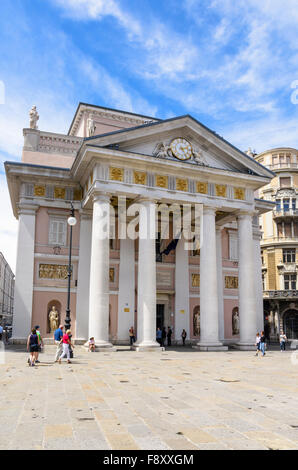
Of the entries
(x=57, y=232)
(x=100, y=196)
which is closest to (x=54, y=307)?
(x=57, y=232)

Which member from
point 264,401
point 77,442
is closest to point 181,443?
point 77,442

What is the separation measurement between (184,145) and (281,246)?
87.7ft

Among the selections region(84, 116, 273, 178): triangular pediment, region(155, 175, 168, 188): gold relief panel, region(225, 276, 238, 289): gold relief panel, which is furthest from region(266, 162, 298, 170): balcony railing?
region(155, 175, 168, 188): gold relief panel

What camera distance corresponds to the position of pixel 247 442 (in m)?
5.84

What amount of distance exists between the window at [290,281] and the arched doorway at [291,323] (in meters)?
3.16

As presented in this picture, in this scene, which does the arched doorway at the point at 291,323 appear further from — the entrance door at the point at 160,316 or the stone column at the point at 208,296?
the stone column at the point at 208,296

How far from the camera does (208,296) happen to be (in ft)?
82.0

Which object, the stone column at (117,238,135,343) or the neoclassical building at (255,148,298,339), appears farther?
the neoclassical building at (255,148,298,339)

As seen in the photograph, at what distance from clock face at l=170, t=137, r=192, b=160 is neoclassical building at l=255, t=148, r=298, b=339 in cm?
2400

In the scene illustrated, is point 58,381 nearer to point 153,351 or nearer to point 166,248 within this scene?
point 153,351

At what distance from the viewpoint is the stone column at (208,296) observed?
24.7 metres

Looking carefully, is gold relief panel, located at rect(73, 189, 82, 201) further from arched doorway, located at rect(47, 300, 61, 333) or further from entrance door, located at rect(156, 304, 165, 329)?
entrance door, located at rect(156, 304, 165, 329)

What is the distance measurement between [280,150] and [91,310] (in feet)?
124

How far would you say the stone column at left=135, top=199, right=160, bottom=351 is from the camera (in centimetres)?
2278
